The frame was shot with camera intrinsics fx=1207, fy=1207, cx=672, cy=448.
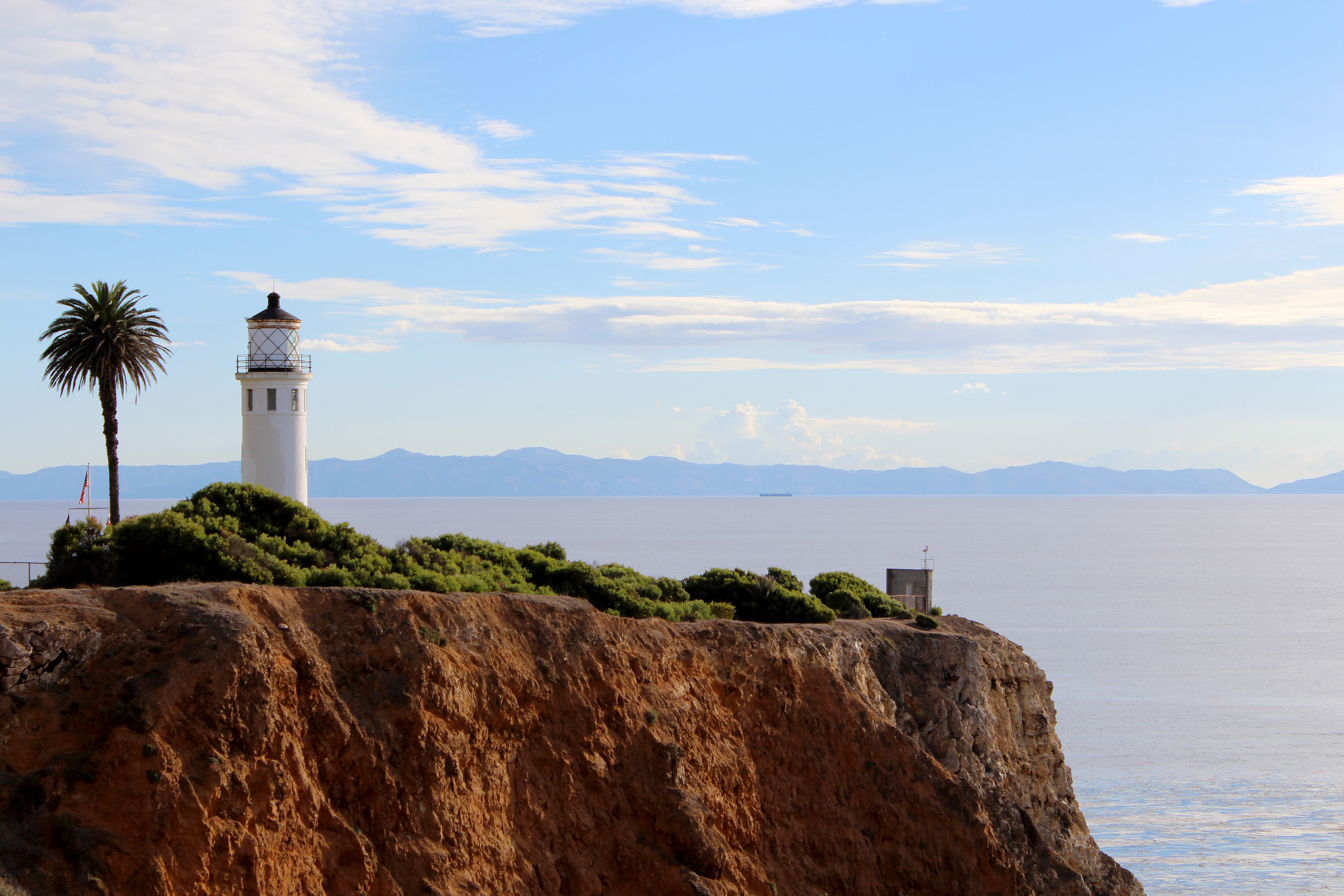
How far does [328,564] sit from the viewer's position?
91.7 ft

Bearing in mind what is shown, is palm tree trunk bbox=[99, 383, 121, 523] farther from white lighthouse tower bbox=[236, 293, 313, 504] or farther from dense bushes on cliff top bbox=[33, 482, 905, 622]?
dense bushes on cliff top bbox=[33, 482, 905, 622]

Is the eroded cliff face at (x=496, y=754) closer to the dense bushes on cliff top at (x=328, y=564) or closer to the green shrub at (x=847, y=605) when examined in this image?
the dense bushes on cliff top at (x=328, y=564)

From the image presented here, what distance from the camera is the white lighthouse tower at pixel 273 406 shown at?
44.2 meters

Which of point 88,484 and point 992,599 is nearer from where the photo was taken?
point 88,484

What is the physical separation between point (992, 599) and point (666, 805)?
87.3 meters

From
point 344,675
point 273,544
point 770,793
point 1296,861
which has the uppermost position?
point 273,544

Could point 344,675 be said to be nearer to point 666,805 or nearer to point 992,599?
point 666,805

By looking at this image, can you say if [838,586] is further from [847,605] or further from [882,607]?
[847,605]

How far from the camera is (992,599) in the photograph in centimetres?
10594

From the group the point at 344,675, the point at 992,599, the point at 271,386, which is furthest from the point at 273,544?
the point at 992,599

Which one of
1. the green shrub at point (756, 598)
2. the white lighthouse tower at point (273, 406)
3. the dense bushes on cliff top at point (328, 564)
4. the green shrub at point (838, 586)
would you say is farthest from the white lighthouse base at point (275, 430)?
the green shrub at point (838, 586)

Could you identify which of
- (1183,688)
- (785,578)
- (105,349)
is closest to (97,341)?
(105,349)

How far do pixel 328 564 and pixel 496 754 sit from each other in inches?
318

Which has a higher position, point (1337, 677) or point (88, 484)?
point (88, 484)
